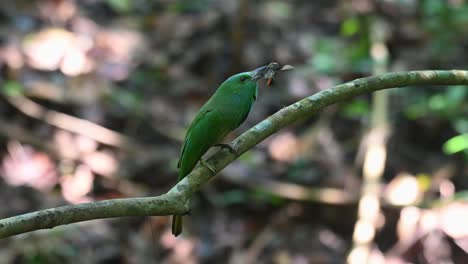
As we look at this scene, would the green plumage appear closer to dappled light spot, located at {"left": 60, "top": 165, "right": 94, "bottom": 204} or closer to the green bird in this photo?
the green bird

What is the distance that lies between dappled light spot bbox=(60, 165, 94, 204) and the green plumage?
2465mm

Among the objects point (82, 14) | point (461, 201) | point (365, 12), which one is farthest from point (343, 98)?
point (82, 14)

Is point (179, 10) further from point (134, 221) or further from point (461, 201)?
point (461, 201)

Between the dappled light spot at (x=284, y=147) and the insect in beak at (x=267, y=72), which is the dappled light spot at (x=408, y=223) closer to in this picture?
the dappled light spot at (x=284, y=147)

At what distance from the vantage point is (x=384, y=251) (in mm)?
4902

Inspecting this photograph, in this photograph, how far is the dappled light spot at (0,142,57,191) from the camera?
5.15m

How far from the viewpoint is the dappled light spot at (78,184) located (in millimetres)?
5094

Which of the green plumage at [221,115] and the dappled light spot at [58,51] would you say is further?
the dappled light spot at [58,51]

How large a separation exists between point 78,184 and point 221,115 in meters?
2.72

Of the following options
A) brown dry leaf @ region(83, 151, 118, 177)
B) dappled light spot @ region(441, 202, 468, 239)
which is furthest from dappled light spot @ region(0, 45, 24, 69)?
dappled light spot @ region(441, 202, 468, 239)

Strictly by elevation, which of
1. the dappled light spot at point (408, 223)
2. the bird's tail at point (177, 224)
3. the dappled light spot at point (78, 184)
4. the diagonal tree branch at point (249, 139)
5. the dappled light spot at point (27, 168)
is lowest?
the dappled light spot at point (408, 223)

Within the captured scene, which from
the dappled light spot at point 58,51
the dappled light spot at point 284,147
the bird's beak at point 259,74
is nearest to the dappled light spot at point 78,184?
the dappled light spot at point 58,51

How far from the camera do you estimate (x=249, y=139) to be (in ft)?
8.20

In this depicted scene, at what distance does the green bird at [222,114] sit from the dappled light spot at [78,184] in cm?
246
